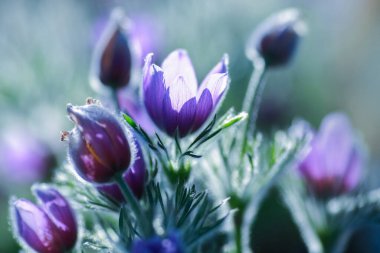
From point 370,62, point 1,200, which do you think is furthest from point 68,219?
point 370,62

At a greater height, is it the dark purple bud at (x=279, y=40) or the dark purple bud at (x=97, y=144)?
the dark purple bud at (x=279, y=40)

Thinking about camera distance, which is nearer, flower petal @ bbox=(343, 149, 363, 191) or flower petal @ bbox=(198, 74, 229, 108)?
flower petal @ bbox=(198, 74, 229, 108)

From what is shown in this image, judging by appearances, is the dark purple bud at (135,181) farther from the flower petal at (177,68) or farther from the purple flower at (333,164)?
the purple flower at (333,164)

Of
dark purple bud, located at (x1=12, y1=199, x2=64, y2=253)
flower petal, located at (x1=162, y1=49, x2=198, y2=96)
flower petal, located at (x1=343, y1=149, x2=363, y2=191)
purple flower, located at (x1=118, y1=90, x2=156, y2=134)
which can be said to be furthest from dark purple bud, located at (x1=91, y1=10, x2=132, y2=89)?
flower petal, located at (x1=343, y1=149, x2=363, y2=191)

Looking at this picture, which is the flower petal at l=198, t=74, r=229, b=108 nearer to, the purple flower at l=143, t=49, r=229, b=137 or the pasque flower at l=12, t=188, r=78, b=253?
the purple flower at l=143, t=49, r=229, b=137

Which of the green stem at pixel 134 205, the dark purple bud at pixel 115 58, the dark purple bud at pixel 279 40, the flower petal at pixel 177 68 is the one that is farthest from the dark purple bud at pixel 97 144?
the dark purple bud at pixel 279 40

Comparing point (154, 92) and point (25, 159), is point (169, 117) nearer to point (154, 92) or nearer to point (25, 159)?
point (154, 92)
